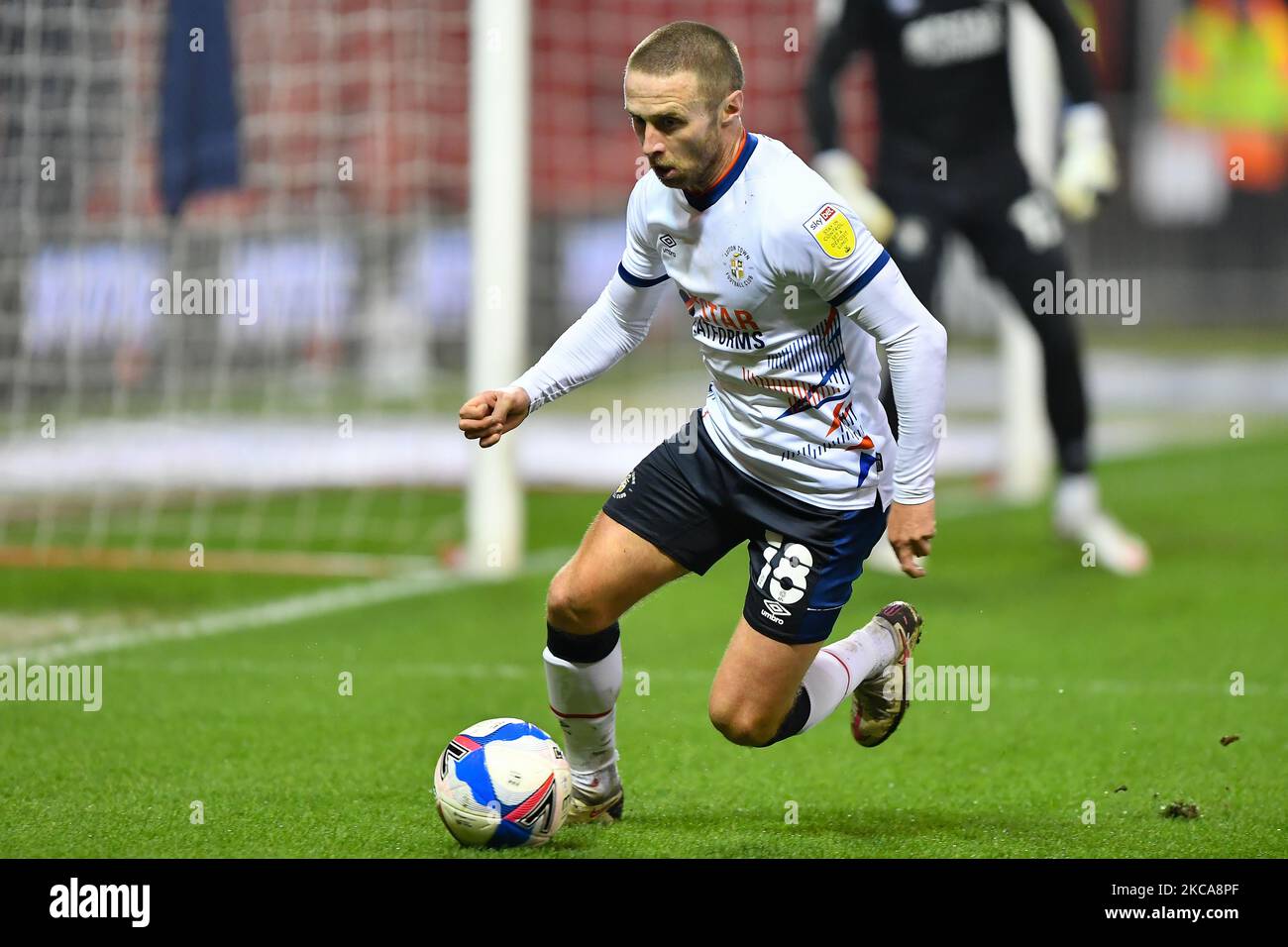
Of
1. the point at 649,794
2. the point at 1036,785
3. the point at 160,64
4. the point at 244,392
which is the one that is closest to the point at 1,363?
the point at 160,64

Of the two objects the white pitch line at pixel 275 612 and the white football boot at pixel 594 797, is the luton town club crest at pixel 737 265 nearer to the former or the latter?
the white football boot at pixel 594 797

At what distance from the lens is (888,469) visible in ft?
13.7

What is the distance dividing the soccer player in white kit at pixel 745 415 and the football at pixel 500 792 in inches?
8.8

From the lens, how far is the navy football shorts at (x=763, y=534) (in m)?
4.04

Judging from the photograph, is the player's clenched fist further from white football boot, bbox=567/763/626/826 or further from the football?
white football boot, bbox=567/763/626/826

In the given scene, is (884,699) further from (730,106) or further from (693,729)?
(730,106)

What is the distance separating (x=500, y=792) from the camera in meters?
3.85

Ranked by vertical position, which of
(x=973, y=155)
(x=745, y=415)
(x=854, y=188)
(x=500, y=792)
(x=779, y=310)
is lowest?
(x=500, y=792)

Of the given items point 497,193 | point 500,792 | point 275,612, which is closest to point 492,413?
point 500,792

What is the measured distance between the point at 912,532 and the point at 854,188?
3652 millimetres

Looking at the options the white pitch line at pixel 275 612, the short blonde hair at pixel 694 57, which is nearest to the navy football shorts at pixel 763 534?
the short blonde hair at pixel 694 57

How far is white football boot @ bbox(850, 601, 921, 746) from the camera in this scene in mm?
4395

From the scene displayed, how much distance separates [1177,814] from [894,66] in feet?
14.2
